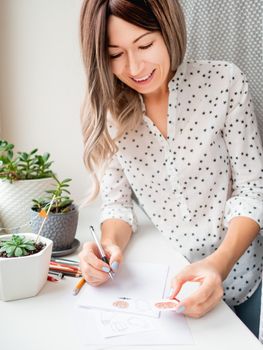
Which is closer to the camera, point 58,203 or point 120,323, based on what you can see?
point 120,323

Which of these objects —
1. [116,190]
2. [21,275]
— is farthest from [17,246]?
[116,190]

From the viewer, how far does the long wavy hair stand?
30.8 inches

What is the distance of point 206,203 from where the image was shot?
0.95 metres

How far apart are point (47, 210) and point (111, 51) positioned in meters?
0.36

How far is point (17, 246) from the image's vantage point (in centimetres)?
70

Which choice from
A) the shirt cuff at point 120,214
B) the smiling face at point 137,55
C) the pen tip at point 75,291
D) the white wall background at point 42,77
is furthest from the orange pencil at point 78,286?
the white wall background at point 42,77

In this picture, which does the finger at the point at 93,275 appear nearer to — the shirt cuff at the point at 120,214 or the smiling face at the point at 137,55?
the shirt cuff at the point at 120,214

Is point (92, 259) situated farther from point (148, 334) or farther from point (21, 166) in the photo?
point (21, 166)

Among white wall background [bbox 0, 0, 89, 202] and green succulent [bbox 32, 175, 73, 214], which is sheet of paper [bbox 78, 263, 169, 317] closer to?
green succulent [bbox 32, 175, 73, 214]

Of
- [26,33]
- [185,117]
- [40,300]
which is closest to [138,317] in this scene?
[40,300]

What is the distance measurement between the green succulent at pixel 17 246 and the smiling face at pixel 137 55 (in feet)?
1.30

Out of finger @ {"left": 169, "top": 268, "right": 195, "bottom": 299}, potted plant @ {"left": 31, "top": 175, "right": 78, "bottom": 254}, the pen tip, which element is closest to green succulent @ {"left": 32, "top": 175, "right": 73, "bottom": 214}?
potted plant @ {"left": 31, "top": 175, "right": 78, "bottom": 254}

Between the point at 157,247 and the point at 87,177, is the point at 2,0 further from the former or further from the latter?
the point at 157,247

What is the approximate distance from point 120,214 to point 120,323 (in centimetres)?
39
